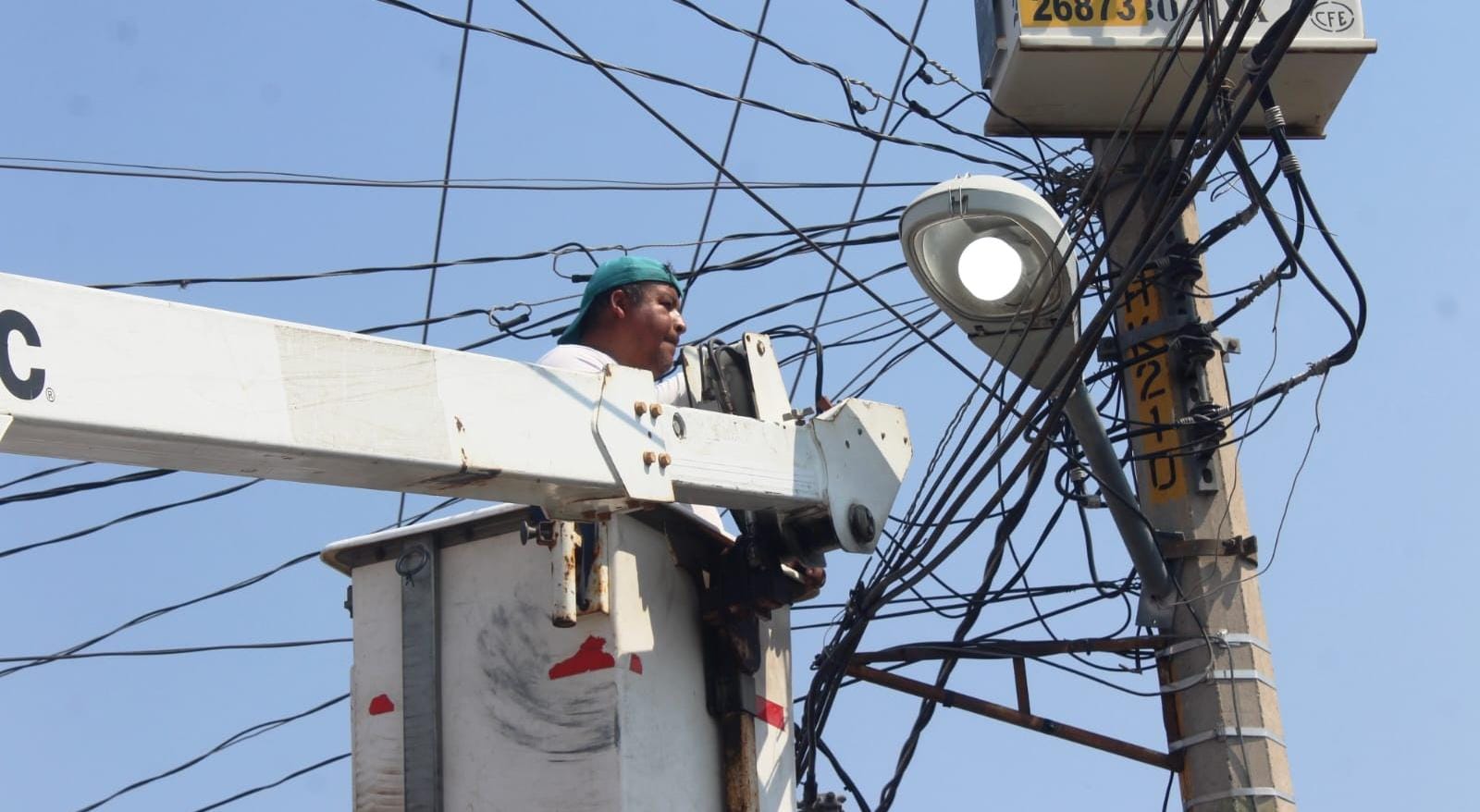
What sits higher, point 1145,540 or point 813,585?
point 1145,540

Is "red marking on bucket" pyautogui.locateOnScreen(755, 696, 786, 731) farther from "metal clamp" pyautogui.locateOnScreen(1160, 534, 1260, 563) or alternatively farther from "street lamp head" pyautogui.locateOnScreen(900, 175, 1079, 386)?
"metal clamp" pyautogui.locateOnScreen(1160, 534, 1260, 563)

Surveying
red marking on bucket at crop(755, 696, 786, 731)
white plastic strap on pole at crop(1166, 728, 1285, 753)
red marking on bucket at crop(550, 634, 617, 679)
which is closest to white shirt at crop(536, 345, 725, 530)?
red marking on bucket at crop(755, 696, 786, 731)

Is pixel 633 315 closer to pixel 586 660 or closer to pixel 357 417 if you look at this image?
pixel 586 660

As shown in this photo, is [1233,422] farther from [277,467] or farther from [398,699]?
[277,467]

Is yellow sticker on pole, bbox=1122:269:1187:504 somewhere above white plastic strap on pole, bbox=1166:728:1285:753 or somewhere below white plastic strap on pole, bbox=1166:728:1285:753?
above

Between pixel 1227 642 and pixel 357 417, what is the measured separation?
3.02 meters

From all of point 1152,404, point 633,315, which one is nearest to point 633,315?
point 633,315

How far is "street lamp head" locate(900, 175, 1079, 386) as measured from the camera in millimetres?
4090

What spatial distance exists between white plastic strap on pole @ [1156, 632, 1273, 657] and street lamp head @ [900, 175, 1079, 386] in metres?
1.44

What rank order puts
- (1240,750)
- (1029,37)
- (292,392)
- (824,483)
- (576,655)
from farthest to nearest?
1. (1029,37)
2. (1240,750)
3. (824,483)
4. (576,655)
5. (292,392)

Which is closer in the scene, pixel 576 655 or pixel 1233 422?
pixel 576 655

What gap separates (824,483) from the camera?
4.15 m

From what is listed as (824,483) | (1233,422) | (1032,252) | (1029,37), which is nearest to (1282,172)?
(1032,252)

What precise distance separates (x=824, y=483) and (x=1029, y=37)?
8.41ft
